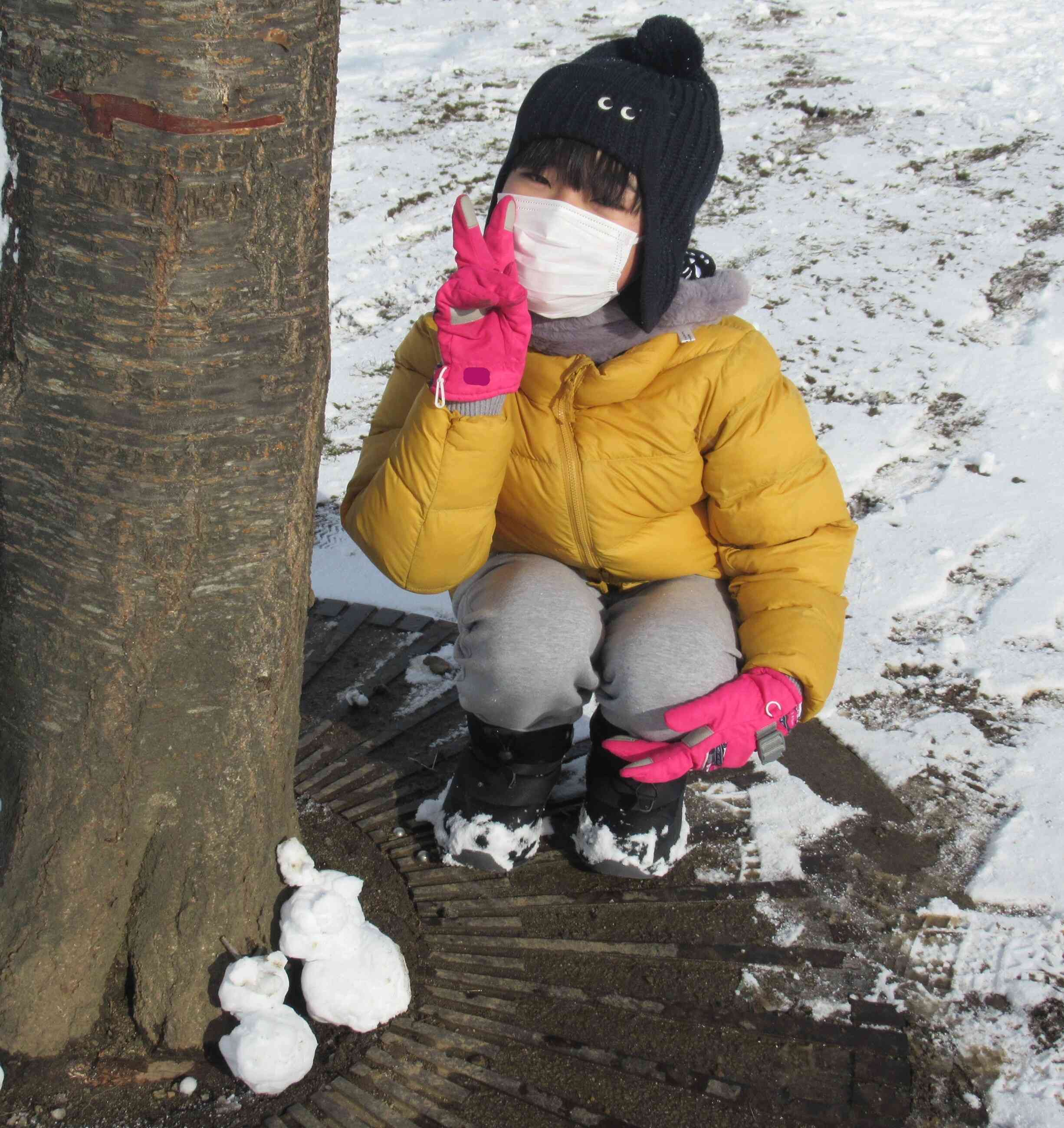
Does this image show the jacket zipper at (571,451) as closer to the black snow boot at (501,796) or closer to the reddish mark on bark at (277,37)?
the black snow boot at (501,796)

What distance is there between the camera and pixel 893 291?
4.33 metres

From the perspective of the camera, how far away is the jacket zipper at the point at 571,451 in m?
1.99

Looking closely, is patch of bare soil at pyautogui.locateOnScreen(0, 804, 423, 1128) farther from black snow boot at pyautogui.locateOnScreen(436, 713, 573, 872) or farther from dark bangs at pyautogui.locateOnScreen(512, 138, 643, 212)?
dark bangs at pyautogui.locateOnScreen(512, 138, 643, 212)

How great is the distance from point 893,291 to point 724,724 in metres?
2.91

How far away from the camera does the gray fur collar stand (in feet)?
6.43

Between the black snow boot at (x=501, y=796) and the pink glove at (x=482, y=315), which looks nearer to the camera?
the pink glove at (x=482, y=315)

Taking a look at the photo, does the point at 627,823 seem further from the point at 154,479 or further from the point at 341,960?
the point at 154,479

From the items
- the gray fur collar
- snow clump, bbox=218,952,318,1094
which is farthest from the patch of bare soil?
the gray fur collar

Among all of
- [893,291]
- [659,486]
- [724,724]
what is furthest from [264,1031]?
[893,291]

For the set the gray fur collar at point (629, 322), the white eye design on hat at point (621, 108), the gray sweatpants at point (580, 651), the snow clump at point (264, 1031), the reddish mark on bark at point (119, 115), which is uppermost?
the reddish mark on bark at point (119, 115)

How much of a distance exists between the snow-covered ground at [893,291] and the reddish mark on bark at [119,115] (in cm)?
155

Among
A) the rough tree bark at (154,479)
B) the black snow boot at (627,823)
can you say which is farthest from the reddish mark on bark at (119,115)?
the black snow boot at (627,823)

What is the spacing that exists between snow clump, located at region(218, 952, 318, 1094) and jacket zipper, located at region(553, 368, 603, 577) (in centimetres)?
83

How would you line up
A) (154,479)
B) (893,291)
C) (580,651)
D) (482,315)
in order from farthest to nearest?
(893,291), (580,651), (482,315), (154,479)
